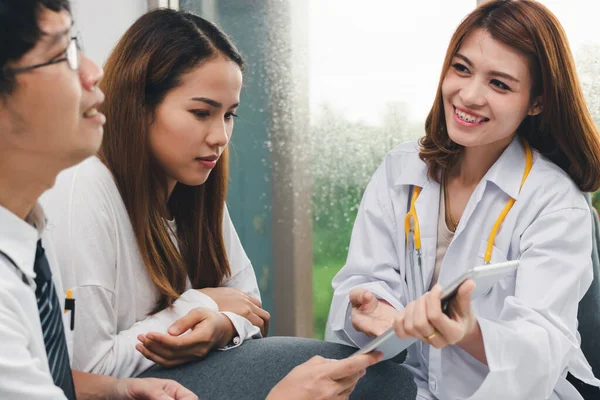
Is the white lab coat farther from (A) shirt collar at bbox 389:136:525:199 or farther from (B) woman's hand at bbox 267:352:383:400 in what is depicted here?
(B) woman's hand at bbox 267:352:383:400

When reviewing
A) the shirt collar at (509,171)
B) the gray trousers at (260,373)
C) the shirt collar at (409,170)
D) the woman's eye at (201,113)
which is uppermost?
the woman's eye at (201,113)

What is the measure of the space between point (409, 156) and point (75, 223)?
881 mm

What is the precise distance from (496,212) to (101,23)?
1.62 metres

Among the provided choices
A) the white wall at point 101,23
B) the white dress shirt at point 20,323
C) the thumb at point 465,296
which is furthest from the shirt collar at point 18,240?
the white wall at point 101,23

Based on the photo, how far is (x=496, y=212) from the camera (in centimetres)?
165

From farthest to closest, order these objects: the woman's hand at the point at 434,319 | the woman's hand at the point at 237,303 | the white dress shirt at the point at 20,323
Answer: the woman's hand at the point at 237,303, the woman's hand at the point at 434,319, the white dress shirt at the point at 20,323

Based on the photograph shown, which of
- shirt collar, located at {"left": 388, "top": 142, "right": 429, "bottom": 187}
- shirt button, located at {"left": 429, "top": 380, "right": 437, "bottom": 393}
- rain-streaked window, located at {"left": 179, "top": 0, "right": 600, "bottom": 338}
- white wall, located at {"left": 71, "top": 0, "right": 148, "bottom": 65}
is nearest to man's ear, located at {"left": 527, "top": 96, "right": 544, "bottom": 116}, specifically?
shirt collar, located at {"left": 388, "top": 142, "right": 429, "bottom": 187}

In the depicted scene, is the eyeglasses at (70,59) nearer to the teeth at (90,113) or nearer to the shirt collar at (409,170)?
the teeth at (90,113)

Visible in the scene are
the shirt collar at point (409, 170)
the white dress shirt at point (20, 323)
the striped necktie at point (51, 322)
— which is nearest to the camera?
→ the white dress shirt at point (20, 323)

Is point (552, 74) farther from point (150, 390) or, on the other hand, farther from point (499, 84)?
point (150, 390)

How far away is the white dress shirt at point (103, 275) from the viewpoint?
138 cm

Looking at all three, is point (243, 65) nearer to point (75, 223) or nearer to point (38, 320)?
point (75, 223)

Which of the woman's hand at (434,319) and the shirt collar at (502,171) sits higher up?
the shirt collar at (502,171)

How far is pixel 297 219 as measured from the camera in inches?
109
